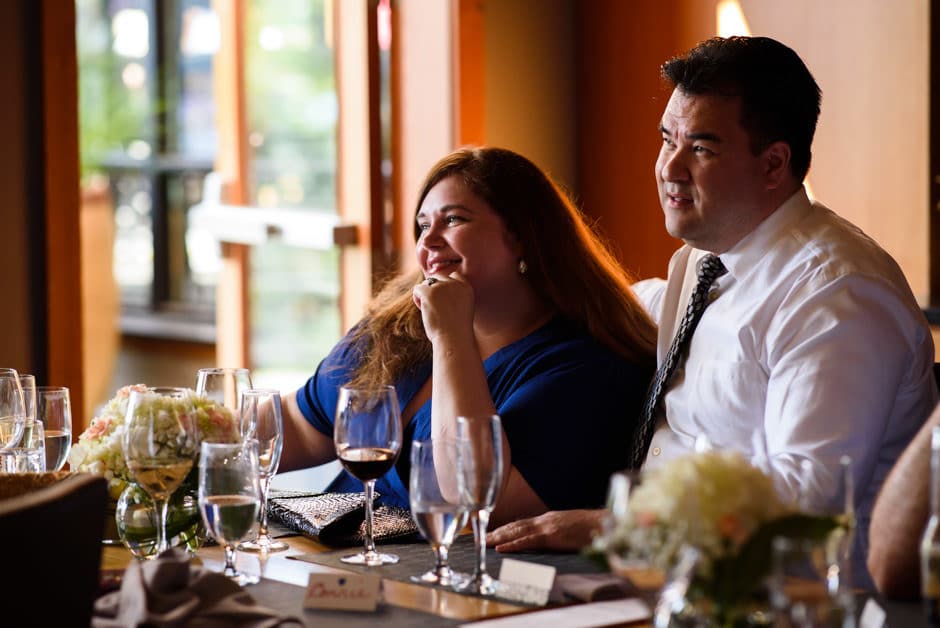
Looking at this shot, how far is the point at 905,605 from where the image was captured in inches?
52.4

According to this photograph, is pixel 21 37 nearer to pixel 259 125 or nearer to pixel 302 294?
pixel 259 125

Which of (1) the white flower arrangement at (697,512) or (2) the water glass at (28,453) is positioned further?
(2) the water glass at (28,453)

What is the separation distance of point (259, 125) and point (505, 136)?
849 millimetres

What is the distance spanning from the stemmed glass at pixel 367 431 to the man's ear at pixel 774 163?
0.80 m

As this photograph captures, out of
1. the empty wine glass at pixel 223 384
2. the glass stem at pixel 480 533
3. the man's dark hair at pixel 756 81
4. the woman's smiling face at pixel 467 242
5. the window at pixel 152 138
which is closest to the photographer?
the glass stem at pixel 480 533

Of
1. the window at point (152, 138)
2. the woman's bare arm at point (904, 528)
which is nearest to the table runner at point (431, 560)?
the woman's bare arm at point (904, 528)

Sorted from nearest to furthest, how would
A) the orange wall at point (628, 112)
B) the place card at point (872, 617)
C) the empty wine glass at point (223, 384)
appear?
the place card at point (872, 617) → the empty wine glass at point (223, 384) → the orange wall at point (628, 112)

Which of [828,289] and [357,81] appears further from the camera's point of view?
[357,81]

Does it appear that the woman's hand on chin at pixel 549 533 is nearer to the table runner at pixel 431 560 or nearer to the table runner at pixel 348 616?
the table runner at pixel 431 560

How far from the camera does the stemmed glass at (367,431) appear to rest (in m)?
1.62

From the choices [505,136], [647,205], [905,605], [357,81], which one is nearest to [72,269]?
[357,81]

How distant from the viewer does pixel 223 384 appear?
5.90 feet

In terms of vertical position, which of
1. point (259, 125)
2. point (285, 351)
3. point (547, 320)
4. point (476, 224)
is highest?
point (259, 125)

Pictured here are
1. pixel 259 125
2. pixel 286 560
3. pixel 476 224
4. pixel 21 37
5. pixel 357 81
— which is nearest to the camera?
pixel 286 560
